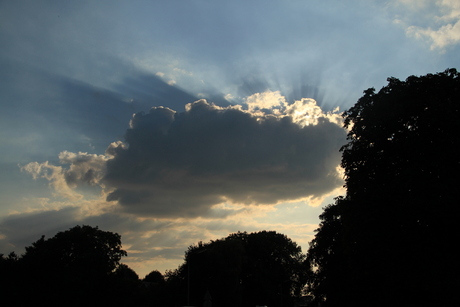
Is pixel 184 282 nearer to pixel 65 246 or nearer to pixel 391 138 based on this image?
pixel 65 246

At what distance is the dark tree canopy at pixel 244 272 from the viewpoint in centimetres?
6298

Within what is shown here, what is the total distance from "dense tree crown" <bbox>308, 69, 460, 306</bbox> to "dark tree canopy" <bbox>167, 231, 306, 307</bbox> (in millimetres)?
31708

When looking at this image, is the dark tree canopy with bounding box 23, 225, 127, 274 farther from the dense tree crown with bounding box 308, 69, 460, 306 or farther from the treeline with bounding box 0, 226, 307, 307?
the dense tree crown with bounding box 308, 69, 460, 306

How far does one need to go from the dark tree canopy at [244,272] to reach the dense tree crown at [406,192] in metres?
31.7

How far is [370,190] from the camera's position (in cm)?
2822

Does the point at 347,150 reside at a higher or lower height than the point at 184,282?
higher

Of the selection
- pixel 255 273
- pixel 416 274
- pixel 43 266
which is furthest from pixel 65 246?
pixel 416 274

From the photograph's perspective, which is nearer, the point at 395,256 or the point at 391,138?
the point at 395,256

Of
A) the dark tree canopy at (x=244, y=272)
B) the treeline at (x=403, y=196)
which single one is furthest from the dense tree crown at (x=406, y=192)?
the dark tree canopy at (x=244, y=272)

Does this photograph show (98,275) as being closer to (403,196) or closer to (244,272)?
(244,272)

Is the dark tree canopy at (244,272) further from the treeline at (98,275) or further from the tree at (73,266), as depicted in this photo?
the tree at (73,266)

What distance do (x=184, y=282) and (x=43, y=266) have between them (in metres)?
24.5

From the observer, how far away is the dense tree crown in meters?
25.5

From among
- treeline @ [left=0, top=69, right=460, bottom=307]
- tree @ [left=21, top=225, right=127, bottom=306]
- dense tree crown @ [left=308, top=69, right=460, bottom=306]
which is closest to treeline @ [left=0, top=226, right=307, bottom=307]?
tree @ [left=21, top=225, right=127, bottom=306]
